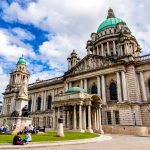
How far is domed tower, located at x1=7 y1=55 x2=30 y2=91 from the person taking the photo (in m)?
66.7

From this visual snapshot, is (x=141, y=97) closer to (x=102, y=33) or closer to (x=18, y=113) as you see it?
(x=18, y=113)

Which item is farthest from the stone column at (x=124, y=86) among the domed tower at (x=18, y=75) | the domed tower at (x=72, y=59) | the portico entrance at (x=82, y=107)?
the domed tower at (x=18, y=75)

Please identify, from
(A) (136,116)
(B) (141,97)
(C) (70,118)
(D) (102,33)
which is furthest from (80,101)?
(D) (102,33)

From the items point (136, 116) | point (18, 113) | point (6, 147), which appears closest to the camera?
point (6, 147)

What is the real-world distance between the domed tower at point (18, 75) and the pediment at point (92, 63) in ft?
83.9

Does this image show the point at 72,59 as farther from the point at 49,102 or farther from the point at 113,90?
the point at 113,90

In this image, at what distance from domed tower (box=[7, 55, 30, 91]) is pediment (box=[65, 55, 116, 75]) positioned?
83.9ft

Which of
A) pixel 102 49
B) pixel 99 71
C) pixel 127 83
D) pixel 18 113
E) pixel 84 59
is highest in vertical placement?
pixel 102 49

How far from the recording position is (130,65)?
135 ft

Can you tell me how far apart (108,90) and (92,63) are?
342 inches

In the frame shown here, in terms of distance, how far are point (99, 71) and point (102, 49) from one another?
19408 mm

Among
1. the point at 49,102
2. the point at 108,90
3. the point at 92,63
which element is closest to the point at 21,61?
the point at 49,102

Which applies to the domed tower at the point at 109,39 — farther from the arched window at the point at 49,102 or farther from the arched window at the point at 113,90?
the arched window at the point at 49,102

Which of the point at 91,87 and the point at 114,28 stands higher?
the point at 114,28
